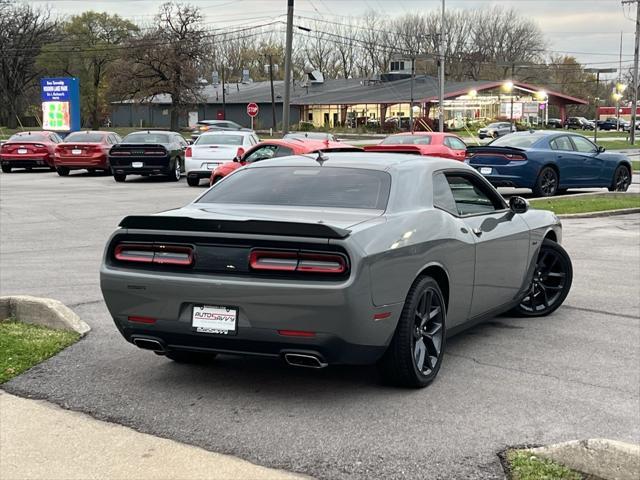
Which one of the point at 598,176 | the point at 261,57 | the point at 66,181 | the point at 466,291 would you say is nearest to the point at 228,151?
the point at 66,181

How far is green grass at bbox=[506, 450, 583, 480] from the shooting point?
395 centimetres

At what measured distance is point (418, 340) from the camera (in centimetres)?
539

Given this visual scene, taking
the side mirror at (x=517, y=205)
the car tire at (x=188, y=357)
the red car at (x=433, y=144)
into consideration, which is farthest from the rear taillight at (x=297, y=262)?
the red car at (x=433, y=144)

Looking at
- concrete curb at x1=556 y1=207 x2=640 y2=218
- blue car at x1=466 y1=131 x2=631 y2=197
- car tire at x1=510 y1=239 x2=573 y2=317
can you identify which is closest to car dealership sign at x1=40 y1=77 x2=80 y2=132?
blue car at x1=466 y1=131 x2=631 y2=197

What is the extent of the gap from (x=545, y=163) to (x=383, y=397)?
1434 cm

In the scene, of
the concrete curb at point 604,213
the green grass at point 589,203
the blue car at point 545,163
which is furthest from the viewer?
the blue car at point 545,163

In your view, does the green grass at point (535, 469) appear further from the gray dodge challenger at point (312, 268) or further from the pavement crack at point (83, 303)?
the pavement crack at point (83, 303)

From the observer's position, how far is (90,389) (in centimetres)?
533

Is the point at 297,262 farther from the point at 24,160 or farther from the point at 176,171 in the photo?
the point at 24,160

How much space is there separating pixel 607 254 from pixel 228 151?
1301 centimetres

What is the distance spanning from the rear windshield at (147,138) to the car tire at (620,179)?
13.1 meters

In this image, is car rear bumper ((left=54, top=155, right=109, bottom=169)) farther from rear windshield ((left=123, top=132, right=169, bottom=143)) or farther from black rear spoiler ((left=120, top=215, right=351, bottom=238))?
black rear spoiler ((left=120, top=215, right=351, bottom=238))

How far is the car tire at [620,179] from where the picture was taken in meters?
20.3

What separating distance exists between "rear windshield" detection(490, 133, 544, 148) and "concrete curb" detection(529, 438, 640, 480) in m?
15.3
